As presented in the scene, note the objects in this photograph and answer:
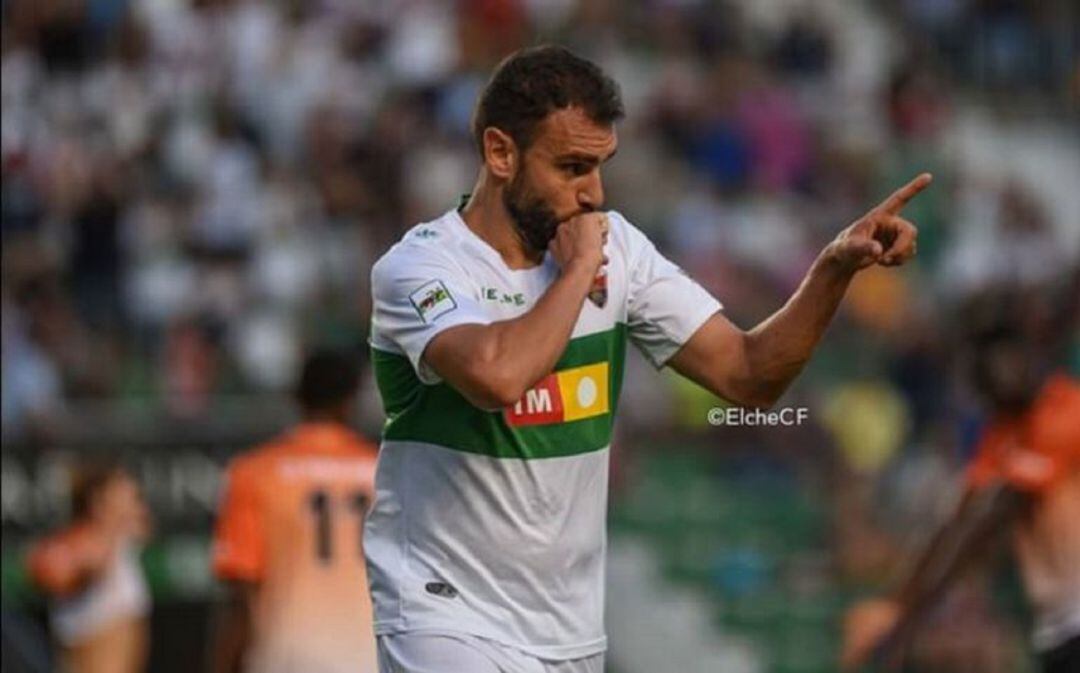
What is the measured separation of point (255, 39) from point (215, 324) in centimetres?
225

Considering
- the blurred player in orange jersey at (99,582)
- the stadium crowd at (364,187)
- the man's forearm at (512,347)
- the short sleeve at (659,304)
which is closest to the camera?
the man's forearm at (512,347)

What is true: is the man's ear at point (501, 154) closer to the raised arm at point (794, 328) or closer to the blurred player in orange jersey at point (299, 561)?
the raised arm at point (794, 328)

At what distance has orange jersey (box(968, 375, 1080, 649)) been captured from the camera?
9481 mm

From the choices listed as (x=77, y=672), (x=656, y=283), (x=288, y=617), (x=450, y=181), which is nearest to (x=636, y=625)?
(x=450, y=181)

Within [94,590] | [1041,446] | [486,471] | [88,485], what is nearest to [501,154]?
[486,471]

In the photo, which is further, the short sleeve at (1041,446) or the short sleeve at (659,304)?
the short sleeve at (1041,446)

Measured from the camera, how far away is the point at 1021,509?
9.68 m

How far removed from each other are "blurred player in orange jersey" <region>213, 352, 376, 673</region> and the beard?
3601 millimetres

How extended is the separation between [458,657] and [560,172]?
3.64 feet

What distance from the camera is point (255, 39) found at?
1669 centimetres

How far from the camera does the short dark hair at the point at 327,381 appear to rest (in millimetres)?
9859

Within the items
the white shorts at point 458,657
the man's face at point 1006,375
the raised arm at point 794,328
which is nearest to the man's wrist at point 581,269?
the raised arm at point 794,328

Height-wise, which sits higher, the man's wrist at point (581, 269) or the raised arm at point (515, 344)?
the man's wrist at point (581, 269)

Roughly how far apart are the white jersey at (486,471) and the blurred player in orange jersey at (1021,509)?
3665 mm
